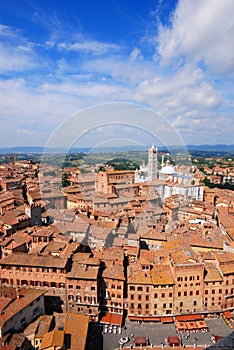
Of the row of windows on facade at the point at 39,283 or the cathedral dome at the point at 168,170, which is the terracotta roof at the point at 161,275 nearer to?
the row of windows on facade at the point at 39,283

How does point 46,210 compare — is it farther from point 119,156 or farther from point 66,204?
point 119,156

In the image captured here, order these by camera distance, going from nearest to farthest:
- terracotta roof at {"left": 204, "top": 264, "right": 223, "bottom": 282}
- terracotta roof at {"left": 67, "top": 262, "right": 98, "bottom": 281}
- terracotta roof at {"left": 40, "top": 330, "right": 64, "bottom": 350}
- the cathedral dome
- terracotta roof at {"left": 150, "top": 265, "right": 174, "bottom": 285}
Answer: terracotta roof at {"left": 40, "top": 330, "right": 64, "bottom": 350}, terracotta roof at {"left": 67, "top": 262, "right": 98, "bottom": 281}, terracotta roof at {"left": 150, "top": 265, "right": 174, "bottom": 285}, terracotta roof at {"left": 204, "top": 264, "right": 223, "bottom": 282}, the cathedral dome

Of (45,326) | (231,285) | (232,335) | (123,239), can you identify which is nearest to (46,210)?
(123,239)

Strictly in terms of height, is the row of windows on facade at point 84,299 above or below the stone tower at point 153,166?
below

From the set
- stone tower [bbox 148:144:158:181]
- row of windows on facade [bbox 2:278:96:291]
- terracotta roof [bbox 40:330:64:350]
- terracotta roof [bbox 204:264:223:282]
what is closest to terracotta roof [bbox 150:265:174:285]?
terracotta roof [bbox 204:264:223:282]

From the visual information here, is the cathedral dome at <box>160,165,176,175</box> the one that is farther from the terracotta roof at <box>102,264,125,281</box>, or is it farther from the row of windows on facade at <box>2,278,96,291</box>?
the row of windows on facade at <box>2,278,96,291</box>

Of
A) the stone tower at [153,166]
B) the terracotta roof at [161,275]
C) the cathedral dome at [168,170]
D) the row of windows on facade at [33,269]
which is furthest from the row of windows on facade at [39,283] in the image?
the cathedral dome at [168,170]

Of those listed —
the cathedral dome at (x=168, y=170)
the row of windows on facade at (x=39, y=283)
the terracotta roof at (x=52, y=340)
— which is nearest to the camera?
the terracotta roof at (x=52, y=340)

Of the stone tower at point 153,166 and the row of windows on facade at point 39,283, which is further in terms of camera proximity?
the stone tower at point 153,166

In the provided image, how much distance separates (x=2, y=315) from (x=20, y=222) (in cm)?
865

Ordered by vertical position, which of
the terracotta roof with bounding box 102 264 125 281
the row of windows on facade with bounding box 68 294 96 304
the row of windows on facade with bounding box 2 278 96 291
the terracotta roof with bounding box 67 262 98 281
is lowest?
the row of windows on facade with bounding box 68 294 96 304

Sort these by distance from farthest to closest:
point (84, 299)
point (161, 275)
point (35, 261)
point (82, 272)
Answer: point (161, 275) → point (35, 261) → point (82, 272) → point (84, 299)

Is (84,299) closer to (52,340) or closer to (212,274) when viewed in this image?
(52,340)

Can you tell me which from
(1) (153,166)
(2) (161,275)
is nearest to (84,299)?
(2) (161,275)
